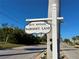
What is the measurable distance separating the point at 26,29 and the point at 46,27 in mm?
493

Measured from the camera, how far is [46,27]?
16.2 feet

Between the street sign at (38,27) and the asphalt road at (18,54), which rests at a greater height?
the street sign at (38,27)

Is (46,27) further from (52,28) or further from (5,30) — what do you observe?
(5,30)

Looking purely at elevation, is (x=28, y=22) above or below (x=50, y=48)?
above

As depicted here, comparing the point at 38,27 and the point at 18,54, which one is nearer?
the point at 38,27

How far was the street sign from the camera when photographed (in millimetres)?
4926

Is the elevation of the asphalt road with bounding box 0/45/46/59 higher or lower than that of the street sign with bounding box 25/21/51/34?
lower

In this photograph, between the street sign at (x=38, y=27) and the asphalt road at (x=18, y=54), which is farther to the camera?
the asphalt road at (x=18, y=54)

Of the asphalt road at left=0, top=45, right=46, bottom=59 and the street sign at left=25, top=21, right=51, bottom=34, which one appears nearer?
the street sign at left=25, top=21, right=51, bottom=34

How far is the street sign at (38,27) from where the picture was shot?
4.93 meters

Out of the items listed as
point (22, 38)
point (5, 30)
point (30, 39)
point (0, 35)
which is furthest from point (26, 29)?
point (30, 39)

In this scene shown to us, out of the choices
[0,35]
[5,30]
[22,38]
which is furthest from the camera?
[22,38]

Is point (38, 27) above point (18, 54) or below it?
above

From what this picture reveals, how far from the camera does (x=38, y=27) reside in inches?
196
